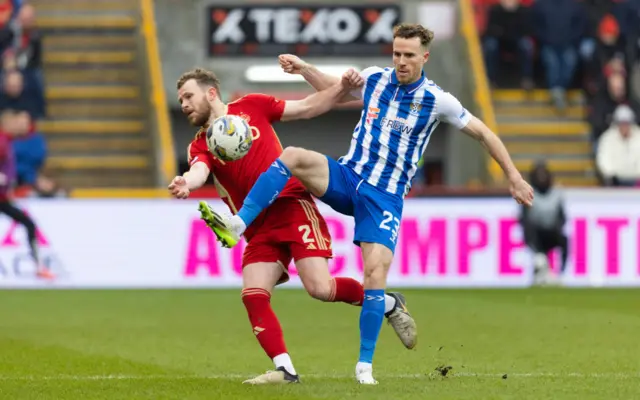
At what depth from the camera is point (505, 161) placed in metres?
8.23

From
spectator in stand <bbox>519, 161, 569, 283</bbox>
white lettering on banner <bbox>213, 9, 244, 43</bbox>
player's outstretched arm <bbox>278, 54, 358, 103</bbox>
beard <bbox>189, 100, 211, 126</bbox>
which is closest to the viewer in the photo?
beard <bbox>189, 100, 211, 126</bbox>

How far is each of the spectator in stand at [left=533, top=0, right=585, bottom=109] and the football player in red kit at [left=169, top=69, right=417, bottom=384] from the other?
15.6 m

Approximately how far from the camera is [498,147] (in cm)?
828

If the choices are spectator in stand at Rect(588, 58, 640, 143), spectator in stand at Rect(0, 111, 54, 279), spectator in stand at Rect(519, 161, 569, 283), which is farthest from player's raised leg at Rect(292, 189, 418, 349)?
spectator in stand at Rect(588, 58, 640, 143)

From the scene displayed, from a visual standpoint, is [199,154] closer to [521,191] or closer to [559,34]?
[521,191]

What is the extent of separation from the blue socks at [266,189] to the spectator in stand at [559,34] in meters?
16.2

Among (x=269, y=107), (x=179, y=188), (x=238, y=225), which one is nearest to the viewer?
(x=179, y=188)

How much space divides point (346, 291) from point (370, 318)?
43cm

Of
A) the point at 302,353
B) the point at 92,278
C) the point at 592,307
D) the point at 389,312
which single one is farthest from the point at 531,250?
the point at 389,312

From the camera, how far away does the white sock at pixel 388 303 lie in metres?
8.52

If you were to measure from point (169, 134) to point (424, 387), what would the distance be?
15.5 metres

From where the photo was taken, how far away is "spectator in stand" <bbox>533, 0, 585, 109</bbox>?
78.0 ft

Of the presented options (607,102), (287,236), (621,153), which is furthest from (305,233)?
(607,102)

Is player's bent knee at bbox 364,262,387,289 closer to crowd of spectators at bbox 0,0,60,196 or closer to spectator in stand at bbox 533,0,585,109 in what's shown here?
crowd of spectators at bbox 0,0,60,196
